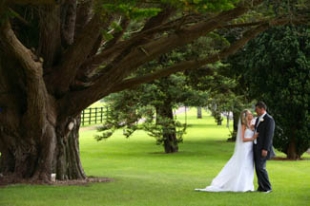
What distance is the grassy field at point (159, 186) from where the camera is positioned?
13.5 m

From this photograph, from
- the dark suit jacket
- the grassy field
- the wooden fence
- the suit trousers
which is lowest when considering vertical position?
the grassy field

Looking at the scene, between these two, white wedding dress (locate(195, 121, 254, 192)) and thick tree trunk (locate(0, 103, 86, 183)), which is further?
thick tree trunk (locate(0, 103, 86, 183))

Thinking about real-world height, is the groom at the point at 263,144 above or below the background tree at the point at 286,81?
below

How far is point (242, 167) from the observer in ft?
51.1

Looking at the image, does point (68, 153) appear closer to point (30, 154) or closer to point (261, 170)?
point (30, 154)

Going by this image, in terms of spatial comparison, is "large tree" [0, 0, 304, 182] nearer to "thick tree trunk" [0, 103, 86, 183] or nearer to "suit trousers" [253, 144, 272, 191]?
"thick tree trunk" [0, 103, 86, 183]

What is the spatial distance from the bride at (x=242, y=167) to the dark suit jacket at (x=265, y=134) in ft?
0.74

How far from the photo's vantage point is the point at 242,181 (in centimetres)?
1552

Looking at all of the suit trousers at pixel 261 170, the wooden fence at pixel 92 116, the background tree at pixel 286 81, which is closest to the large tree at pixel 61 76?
the suit trousers at pixel 261 170

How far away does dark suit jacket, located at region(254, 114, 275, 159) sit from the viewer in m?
15.1

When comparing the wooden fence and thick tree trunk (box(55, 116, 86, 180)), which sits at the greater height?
the wooden fence

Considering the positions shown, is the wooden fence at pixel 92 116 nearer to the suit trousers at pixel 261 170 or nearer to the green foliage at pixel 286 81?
the green foliage at pixel 286 81

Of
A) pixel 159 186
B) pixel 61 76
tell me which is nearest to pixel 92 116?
pixel 61 76

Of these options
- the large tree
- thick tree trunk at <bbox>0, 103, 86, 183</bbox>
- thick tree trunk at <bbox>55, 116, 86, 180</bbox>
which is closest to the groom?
the large tree
